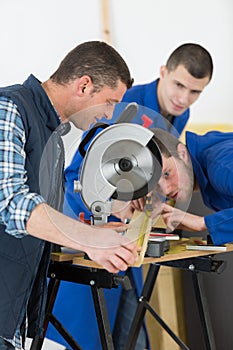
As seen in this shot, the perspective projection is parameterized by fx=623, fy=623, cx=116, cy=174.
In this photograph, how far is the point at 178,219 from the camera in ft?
5.02

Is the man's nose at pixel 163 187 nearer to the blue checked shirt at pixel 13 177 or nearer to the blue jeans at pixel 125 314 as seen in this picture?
the blue checked shirt at pixel 13 177

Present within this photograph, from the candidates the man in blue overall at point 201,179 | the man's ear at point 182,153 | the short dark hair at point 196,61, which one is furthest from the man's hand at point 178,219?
the short dark hair at point 196,61

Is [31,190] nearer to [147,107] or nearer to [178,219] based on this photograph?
[178,219]

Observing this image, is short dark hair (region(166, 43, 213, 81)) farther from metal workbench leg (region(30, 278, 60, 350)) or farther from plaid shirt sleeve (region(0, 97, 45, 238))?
plaid shirt sleeve (region(0, 97, 45, 238))

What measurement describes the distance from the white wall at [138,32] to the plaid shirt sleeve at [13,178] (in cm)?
157

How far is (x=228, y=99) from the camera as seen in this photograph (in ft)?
10.5

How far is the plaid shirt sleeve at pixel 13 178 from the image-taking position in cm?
125

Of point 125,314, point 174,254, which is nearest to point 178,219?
point 174,254

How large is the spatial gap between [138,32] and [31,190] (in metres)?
1.91

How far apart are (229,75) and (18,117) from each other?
2.06 meters

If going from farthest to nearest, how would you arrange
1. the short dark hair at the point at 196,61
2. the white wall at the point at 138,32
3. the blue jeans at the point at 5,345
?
the white wall at the point at 138,32 → the short dark hair at the point at 196,61 → the blue jeans at the point at 5,345

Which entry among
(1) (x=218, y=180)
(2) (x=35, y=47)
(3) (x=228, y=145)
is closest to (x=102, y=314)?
(1) (x=218, y=180)

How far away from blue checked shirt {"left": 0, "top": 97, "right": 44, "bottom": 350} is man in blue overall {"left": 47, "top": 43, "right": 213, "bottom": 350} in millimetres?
881

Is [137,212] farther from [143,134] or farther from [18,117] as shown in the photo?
[18,117]
